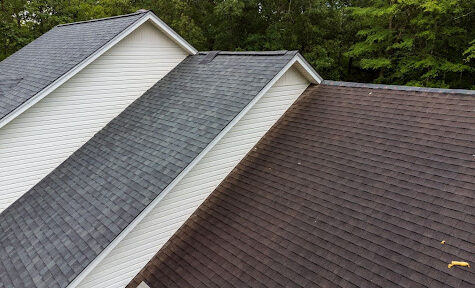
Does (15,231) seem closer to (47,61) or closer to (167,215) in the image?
(167,215)

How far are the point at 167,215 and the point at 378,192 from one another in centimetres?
386

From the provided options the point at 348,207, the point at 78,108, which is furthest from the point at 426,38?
the point at 78,108

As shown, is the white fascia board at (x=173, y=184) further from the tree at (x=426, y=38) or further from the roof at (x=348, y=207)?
the tree at (x=426, y=38)

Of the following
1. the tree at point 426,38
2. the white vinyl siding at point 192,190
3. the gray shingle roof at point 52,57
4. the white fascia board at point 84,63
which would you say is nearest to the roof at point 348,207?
the white vinyl siding at point 192,190

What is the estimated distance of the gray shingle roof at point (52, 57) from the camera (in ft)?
25.3

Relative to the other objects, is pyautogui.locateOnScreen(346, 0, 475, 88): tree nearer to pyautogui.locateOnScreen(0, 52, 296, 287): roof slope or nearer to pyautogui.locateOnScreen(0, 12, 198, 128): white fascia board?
pyautogui.locateOnScreen(0, 52, 296, 287): roof slope

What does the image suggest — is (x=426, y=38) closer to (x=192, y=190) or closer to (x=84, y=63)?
(x=192, y=190)

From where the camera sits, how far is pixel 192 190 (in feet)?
21.1

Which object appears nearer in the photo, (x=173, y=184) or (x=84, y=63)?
(x=173, y=184)

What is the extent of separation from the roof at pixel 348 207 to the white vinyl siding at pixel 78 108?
13.5 ft

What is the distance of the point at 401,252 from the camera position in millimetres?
4297

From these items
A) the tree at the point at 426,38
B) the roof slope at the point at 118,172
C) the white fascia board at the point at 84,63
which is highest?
the white fascia board at the point at 84,63

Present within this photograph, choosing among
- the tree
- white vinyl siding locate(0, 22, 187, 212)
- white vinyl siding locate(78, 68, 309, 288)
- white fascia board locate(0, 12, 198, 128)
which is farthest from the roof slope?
the tree

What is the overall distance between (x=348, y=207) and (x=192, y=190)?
3023 mm
